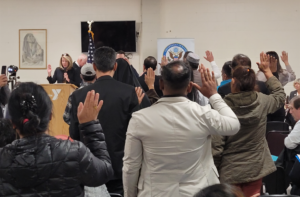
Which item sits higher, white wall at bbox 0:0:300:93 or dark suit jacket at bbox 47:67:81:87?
white wall at bbox 0:0:300:93

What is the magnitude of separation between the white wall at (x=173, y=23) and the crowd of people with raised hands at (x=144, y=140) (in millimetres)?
5627

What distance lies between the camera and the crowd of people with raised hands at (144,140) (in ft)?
4.66

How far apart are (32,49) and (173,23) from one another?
3.26 meters

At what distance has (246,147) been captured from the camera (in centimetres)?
243

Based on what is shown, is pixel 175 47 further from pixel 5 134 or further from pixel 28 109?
pixel 28 109

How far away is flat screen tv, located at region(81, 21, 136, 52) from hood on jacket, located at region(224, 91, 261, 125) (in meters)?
6.28

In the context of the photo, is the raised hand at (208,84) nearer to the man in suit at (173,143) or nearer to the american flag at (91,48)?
the man in suit at (173,143)

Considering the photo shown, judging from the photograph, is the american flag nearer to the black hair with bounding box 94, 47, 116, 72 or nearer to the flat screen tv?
the flat screen tv

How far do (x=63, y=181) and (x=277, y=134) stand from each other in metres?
2.98

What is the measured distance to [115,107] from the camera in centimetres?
248

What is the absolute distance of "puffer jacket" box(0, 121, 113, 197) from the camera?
4.58 ft

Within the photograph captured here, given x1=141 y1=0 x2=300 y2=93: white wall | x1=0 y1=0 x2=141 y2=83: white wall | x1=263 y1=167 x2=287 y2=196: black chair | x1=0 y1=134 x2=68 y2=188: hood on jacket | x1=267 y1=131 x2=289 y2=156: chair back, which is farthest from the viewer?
x1=0 y1=0 x2=141 y2=83: white wall

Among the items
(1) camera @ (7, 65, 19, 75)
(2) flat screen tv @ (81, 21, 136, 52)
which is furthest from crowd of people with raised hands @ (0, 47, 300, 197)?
(2) flat screen tv @ (81, 21, 136, 52)

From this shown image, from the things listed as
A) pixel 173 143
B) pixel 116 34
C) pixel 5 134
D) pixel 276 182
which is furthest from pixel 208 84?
pixel 116 34
